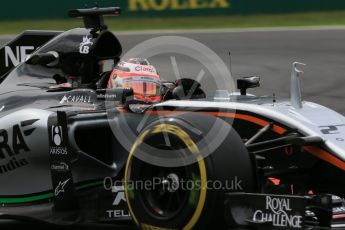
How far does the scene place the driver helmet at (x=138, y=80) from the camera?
6.30 meters

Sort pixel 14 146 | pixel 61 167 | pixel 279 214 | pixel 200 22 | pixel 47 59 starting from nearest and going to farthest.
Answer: pixel 279 214 → pixel 61 167 → pixel 14 146 → pixel 47 59 → pixel 200 22

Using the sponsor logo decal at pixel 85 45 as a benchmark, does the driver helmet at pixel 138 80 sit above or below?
below

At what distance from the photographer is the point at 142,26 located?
1991 centimetres

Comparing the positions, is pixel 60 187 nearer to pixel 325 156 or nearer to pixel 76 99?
pixel 76 99

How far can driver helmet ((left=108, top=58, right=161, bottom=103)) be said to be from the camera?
6301mm

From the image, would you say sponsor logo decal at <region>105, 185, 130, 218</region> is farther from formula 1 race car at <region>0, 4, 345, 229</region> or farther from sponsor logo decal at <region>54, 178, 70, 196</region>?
sponsor logo decal at <region>54, 178, 70, 196</region>

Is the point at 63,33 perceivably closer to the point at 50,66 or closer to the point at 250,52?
the point at 50,66

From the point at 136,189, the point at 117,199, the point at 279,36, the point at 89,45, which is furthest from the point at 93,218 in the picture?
the point at 279,36

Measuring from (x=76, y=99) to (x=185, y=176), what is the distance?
1679 mm

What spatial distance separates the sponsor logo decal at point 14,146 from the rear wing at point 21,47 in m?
1.94

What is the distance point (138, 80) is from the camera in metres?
6.35

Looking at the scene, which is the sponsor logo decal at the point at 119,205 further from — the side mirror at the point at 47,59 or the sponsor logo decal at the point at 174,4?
the sponsor logo decal at the point at 174,4

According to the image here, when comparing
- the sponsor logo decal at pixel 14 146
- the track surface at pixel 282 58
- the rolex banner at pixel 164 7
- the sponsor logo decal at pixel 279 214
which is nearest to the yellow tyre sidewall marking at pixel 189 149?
the sponsor logo decal at pixel 279 214

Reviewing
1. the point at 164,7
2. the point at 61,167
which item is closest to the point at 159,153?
the point at 61,167
